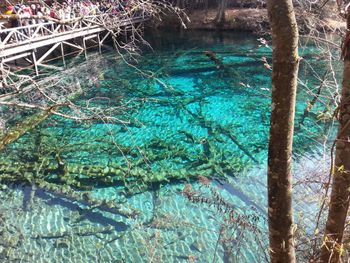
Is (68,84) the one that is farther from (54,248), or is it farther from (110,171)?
(54,248)

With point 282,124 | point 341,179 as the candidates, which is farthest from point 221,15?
point 282,124

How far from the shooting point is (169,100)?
13.7 meters

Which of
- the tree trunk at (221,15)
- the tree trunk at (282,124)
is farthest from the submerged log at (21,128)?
the tree trunk at (221,15)

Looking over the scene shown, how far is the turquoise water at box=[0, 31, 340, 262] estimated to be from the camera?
596 centimetres

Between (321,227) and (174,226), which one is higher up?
(321,227)

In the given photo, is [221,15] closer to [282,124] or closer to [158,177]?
[158,177]

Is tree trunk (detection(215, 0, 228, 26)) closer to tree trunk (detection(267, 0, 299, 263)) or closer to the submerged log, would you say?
the submerged log

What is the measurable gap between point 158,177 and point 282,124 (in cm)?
637

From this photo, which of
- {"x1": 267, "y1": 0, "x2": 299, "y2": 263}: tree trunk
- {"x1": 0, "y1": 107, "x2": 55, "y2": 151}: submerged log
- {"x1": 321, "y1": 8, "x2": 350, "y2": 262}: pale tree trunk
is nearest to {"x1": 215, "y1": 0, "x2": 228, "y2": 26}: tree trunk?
{"x1": 0, "y1": 107, "x2": 55, "y2": 151}: submerged log

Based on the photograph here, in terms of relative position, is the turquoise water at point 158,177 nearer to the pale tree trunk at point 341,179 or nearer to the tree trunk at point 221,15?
the pale tree trunk at point 341,179

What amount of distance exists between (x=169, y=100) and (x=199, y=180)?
20.4 feet

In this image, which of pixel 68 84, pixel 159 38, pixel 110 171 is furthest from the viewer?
pixel 159 38

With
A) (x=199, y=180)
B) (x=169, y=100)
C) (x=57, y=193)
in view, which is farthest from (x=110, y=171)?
(x=169, y=100)

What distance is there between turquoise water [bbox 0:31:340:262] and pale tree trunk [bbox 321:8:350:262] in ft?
5.22
